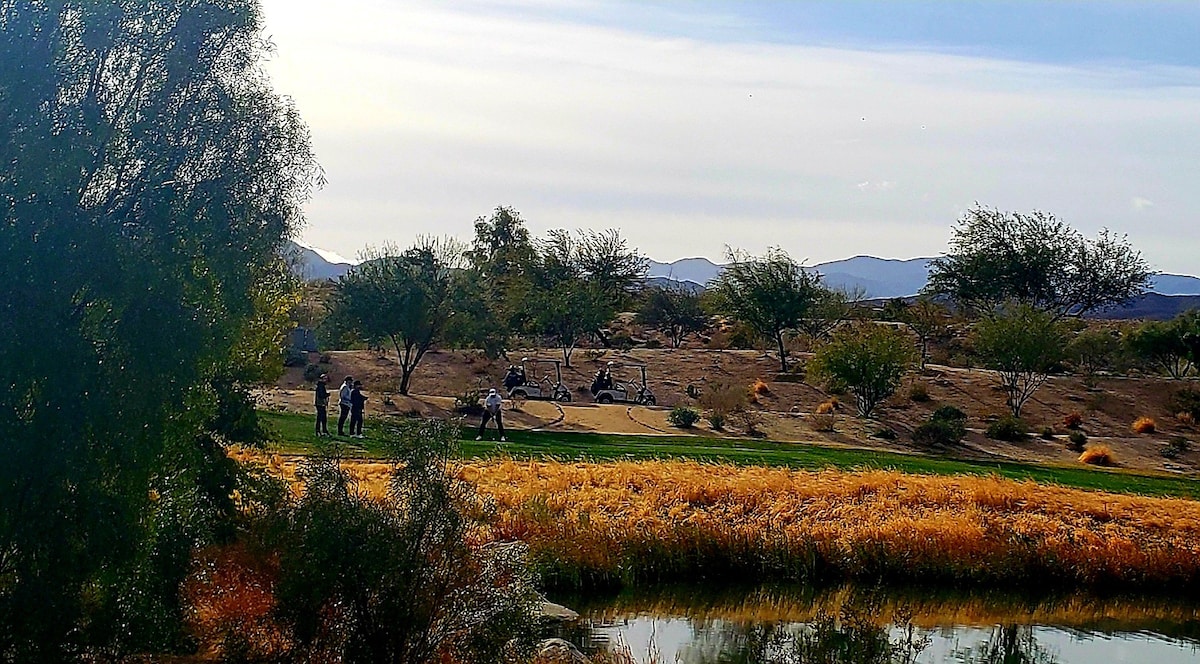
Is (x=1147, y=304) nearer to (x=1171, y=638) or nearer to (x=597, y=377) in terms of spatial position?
(x=597, y=377)

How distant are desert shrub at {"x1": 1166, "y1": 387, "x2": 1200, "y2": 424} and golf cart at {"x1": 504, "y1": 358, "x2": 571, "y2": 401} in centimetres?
2633

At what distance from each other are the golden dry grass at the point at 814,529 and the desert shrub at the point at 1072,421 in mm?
23664

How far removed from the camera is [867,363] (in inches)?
1853

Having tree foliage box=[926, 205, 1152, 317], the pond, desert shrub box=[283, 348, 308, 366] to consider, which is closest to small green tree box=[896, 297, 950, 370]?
tree foliage box=[926, 205, 1152, 317]

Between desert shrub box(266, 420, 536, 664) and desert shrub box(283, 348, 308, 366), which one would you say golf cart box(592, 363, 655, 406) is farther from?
desert shrub box(266, 420, 536, 664)

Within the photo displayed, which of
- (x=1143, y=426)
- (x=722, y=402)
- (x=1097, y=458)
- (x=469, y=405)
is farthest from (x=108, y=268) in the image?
(x=1143, y=426)

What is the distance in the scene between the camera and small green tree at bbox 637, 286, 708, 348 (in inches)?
3162

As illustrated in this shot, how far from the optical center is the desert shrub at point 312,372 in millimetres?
52094

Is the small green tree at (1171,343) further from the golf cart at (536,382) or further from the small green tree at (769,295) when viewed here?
the golf cart at (536,382)

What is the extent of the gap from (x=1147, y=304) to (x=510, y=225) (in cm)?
13368

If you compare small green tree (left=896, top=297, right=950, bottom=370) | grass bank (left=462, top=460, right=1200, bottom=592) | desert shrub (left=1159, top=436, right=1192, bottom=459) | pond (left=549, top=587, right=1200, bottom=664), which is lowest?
pond (left=549, top=587, right=1200, bottom=664)

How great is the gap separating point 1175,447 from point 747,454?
67.1ft

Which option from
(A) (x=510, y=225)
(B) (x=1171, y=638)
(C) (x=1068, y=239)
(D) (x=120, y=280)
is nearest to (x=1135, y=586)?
(B) (x=1171, y=638)

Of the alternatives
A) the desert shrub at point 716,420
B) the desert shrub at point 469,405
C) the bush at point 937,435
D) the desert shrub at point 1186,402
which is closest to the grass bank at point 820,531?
the desert shrub at point 469,405
